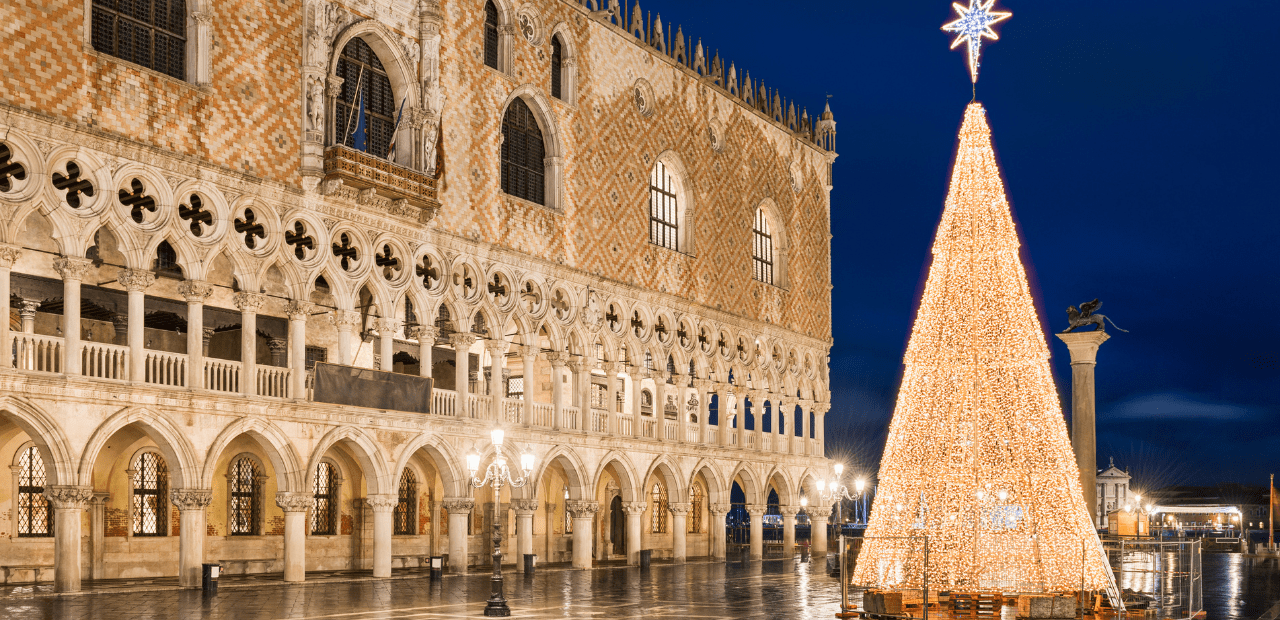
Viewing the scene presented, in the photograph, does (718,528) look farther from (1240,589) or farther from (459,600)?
(459,600)

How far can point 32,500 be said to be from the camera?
2375cm

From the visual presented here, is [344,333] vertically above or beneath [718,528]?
above

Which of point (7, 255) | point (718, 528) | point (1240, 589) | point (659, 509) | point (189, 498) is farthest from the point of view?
point (659, 509)

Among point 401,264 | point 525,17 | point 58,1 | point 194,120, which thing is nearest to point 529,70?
point 525,17

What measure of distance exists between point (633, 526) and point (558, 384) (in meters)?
4.81

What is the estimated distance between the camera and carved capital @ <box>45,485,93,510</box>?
66.0ft

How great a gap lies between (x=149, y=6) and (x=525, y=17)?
33.9 ft

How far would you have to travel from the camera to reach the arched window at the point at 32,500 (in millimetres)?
23562

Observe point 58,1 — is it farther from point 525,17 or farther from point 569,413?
point 569,413

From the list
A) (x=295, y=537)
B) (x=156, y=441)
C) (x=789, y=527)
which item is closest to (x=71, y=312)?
(x=156, y=441)

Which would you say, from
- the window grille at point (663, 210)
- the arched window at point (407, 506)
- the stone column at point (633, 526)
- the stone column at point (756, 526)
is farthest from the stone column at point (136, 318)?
the stone column at point (756, 526)

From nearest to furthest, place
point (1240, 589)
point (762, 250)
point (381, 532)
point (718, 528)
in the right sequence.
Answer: point (1240, 589)
point (381, 532)
point (718, 528)
point (762, 250)

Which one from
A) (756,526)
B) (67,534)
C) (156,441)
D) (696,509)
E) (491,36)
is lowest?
(756,526)

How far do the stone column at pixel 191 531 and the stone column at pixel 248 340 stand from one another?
6.76 ft
